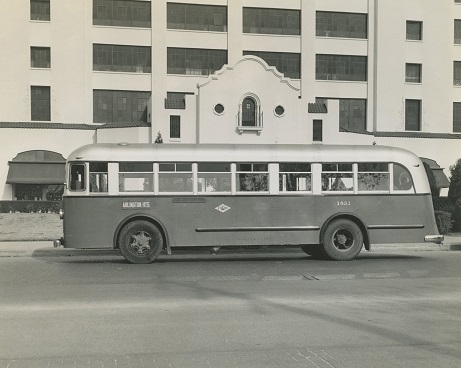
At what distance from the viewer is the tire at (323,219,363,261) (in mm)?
15688

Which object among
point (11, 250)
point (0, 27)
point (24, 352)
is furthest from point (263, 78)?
point (24, 352)

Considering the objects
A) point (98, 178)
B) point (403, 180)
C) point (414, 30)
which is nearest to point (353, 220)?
point (403, 180)

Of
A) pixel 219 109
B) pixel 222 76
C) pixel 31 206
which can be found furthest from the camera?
pixel 219 109

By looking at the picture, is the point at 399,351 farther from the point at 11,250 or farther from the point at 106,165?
the point at 11,250

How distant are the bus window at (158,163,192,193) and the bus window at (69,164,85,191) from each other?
203 centimetres

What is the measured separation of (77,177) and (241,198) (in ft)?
14.4

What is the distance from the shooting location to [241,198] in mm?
15477

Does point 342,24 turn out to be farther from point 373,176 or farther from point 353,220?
point 353,220

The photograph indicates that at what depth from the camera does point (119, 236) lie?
1520 centimetres

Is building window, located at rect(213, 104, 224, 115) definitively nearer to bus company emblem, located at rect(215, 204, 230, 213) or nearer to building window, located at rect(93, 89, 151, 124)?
building window, located at rect(93, 89, 151, 124)

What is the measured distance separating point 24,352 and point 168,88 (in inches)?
1535

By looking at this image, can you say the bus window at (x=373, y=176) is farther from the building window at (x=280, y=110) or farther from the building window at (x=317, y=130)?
the building window at (x=317, y=130)

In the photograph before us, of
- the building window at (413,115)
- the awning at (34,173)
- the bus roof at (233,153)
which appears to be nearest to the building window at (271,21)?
the building window at (413,115)

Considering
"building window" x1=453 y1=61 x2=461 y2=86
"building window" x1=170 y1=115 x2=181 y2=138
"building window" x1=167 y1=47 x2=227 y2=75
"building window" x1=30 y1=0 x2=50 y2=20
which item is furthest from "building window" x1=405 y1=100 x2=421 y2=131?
"building window" x1=30 y1=0 x2=50 y2=20
